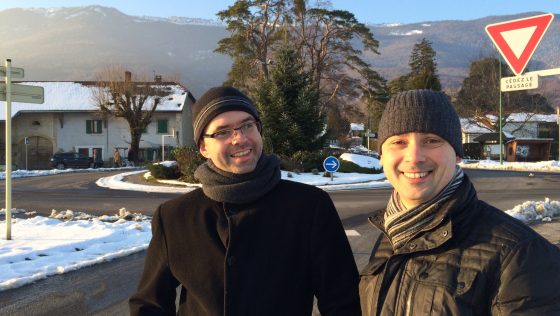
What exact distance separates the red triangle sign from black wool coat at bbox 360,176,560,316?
3.78 metres

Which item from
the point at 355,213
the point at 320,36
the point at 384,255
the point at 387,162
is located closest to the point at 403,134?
the point at 387,162

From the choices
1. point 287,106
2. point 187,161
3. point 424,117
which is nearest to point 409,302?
point 424,117

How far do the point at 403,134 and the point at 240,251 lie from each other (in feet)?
2.61

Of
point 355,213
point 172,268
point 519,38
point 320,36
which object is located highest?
point 320,36

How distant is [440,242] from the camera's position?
1.56m

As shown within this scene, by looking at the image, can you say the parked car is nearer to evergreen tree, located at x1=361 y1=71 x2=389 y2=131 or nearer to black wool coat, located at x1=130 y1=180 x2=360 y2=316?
evergreen tree, located at x1=361 y1=71 x2=389 y2=131

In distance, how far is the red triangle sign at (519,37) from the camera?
15.5 feet

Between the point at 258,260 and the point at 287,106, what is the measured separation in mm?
21575

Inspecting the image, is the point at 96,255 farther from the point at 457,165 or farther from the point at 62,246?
the point at 457,165

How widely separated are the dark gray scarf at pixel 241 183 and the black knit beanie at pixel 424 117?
553 millimetres

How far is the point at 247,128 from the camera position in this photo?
2.11 meters

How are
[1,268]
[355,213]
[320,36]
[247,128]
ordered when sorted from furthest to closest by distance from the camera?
[320,36] < [355,213] < [1,268] < [247,128]

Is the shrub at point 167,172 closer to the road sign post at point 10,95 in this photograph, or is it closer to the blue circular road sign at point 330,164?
the blue circular road sign at point 330,164

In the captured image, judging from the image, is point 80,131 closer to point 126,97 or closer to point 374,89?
point 126,97
